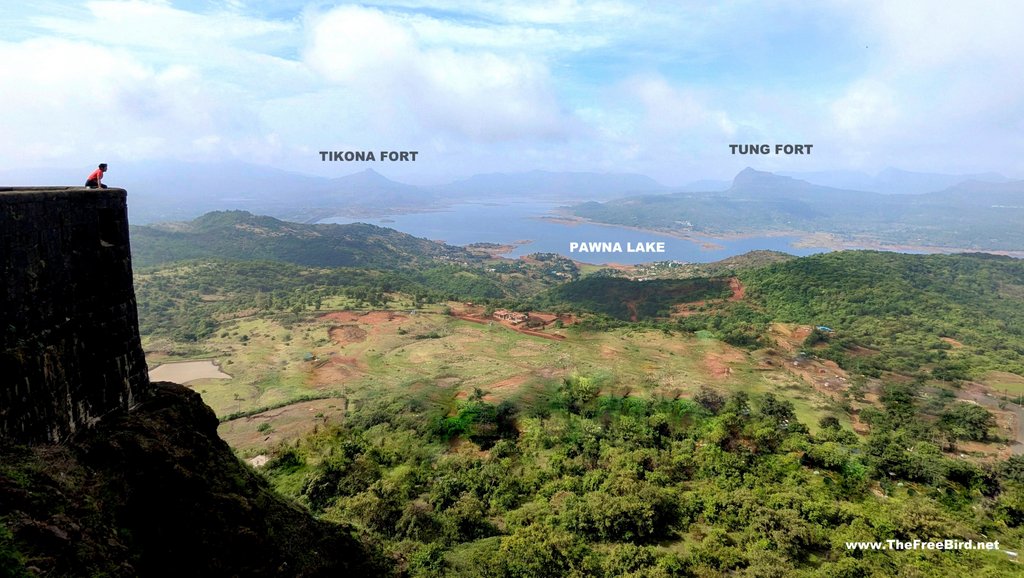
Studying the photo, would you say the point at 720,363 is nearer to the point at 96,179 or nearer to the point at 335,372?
the point at 335,372

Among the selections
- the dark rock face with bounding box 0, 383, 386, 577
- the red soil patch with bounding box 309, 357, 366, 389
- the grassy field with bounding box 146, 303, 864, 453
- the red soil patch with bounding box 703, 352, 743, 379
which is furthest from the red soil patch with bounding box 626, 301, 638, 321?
the dark rock face with bounding box 0, 383, 386, 577

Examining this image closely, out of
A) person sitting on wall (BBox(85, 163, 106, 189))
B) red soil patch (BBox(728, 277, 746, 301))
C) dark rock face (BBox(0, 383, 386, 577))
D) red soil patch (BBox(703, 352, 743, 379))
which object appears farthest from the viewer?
red soil patch (BBox(728, 277, 746, 301))

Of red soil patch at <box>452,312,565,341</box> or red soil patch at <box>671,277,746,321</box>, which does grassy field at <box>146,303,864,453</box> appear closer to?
red soil patch at <box>452,312,565,341</box>

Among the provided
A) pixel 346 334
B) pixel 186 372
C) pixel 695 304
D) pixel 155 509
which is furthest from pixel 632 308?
pixel 155 509

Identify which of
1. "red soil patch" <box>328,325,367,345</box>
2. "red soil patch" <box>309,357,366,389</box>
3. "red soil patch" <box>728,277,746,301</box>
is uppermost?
"red soil patch" <box>728,277,746,301</box>

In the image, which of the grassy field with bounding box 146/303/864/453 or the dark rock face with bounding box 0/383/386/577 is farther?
the grassy field with bounding box 146/303/864/453

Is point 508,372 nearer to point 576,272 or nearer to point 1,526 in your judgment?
point 1,526
